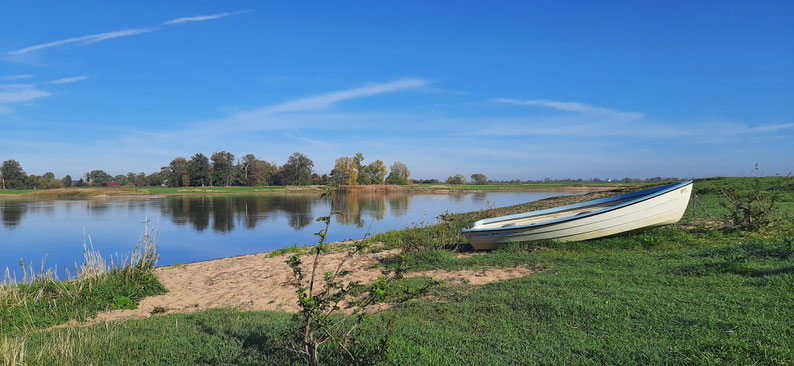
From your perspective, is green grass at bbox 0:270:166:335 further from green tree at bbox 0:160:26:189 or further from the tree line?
green tree at bbox 0:160:26:189

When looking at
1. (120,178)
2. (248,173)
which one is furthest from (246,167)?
(120,178)

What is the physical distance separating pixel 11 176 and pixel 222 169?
127ft

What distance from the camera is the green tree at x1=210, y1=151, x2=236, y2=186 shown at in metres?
92.6

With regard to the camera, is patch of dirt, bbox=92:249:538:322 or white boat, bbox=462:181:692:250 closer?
patch of dirt, bbox=92:249:538:322

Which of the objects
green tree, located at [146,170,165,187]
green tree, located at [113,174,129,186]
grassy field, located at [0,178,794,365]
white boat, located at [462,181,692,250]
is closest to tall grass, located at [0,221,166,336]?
grassy field, located at [0,178,794,365]

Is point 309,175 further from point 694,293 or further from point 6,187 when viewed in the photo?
point 694,293

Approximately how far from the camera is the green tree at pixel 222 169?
92.6m


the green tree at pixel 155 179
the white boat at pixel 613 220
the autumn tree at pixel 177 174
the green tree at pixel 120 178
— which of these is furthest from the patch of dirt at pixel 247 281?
the green tree at pixel 120 178

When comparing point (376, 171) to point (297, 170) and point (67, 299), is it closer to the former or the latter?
point (297, 170)

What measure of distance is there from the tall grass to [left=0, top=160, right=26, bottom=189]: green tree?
99.5 metres

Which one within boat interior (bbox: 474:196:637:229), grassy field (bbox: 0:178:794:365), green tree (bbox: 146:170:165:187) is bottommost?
grassy field (bbox: 0:178:794:365)

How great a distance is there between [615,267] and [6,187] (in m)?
110

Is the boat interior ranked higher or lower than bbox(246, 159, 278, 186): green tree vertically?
lower

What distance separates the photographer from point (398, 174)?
99.8 meters
